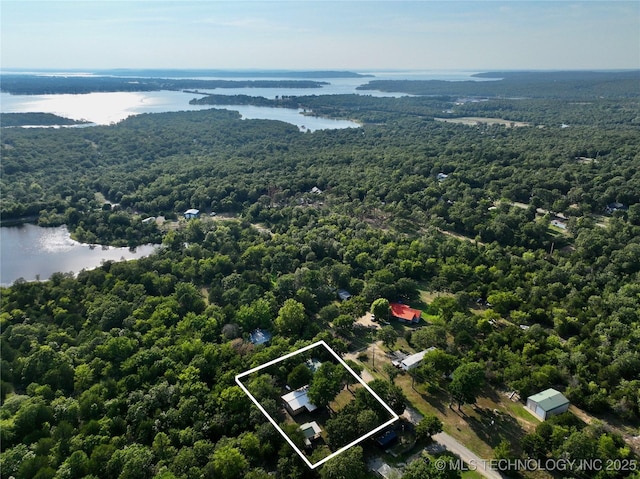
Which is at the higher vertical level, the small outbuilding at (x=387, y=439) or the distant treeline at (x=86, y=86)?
the distant treeline at (x=86, y=86)

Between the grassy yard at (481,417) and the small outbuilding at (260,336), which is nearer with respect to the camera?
the grassy yard at (481,417)

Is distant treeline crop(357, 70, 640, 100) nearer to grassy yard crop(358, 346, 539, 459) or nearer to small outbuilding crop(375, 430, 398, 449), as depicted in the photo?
grassy yard crop(358, 346, 539, 459)

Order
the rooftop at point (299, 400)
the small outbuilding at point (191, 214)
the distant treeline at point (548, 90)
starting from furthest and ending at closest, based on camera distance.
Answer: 1. the distant treeline at point (548, 90)
2. the small outbuilding at point (191, 214)
3. the rooftop at point (299, 400)

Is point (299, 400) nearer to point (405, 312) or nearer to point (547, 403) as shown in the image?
point (405, 312)

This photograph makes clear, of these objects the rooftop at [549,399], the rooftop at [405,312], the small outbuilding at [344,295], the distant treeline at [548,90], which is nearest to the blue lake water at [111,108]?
the small outbuilding at [344,295]

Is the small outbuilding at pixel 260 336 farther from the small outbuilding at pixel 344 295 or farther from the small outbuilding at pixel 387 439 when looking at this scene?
the small outbuilding at pixel 387 439

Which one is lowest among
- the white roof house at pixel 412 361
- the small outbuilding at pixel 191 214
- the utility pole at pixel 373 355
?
the utility pole at pixel 373 355

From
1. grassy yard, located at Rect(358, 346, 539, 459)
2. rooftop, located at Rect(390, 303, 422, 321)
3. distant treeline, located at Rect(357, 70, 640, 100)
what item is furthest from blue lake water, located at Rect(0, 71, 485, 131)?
grassy yard, located at Rect(358, 346, 539, 459)
